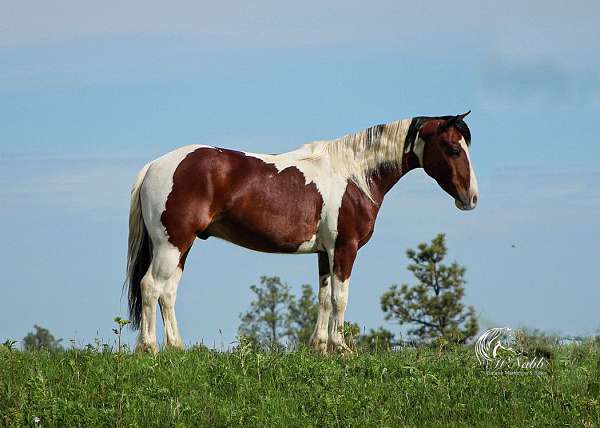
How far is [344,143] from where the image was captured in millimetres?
11922

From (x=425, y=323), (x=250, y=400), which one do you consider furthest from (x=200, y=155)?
(x=425, y=323)

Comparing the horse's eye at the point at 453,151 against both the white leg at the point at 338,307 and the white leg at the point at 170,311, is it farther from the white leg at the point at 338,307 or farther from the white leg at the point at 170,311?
the white leg at the point at 170,311

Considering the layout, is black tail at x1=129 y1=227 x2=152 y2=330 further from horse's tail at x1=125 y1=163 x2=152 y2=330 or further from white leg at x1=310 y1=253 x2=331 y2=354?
white leg at x1=310 y1=253 x2=331 y2=354

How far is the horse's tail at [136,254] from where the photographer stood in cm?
1105

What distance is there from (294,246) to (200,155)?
1.62 meters

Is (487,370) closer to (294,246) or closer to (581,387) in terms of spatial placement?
(581,387)

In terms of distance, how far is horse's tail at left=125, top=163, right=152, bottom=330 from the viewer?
1105 centimetres

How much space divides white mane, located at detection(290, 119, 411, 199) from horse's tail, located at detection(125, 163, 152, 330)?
214 centimetres

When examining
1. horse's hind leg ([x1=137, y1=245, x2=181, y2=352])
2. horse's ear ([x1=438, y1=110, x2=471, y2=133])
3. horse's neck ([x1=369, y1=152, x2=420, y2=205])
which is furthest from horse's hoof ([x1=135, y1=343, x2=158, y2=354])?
horse's ear ([x1=438, y1=110, x2=471, y2=133])

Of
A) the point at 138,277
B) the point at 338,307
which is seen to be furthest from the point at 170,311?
the point at 338,307

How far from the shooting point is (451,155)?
11.7 metres

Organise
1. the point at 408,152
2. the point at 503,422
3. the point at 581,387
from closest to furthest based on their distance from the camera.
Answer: the point at 503,422, the point at 581,387, the point at 408,152

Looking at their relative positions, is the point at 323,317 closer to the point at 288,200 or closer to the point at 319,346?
the point at 319,346

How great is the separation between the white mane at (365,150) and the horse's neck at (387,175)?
6 centimetres
